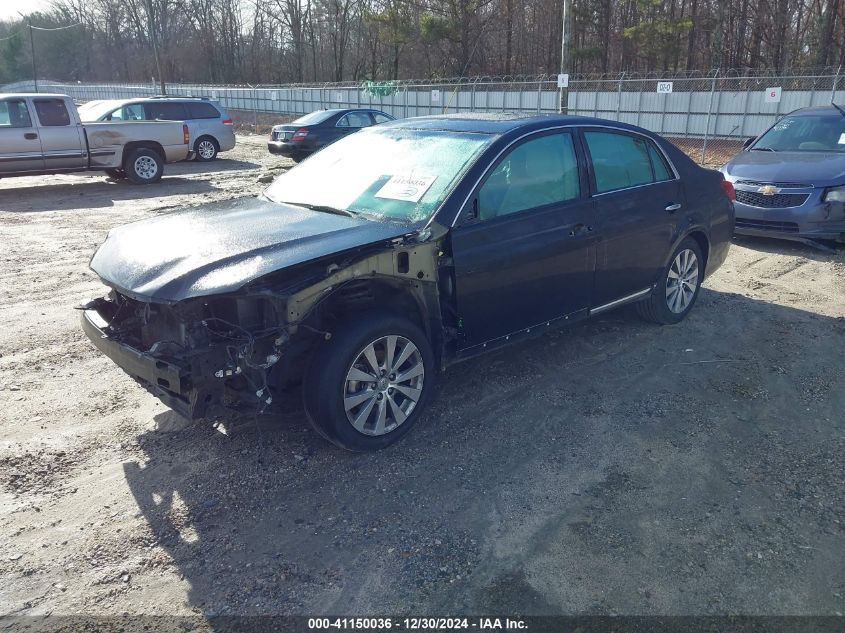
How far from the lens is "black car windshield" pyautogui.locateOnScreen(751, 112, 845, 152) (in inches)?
364

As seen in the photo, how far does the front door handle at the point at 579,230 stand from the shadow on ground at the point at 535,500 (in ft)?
3.37

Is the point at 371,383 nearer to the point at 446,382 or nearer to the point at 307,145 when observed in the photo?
the point at 446,382

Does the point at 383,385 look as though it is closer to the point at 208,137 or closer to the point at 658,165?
the point at 658,165

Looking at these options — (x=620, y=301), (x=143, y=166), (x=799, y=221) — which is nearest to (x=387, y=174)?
(x=620, y=301)

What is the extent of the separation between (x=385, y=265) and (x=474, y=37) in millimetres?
40739

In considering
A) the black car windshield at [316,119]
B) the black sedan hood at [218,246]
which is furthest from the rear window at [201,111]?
the black sedan hood at [218,246]

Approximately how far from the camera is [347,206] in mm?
4375

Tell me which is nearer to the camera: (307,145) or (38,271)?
(38,271)

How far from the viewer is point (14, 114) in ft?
42.2

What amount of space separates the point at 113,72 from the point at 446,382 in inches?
3574

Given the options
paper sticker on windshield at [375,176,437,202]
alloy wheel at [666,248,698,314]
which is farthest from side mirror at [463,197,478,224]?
alloy wheel at [666,248,698,314]

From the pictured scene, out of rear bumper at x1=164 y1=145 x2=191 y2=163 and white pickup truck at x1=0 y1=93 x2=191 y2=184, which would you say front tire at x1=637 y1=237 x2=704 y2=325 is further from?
rear bumper at x1=164 y1=145 x2=191 y2=163

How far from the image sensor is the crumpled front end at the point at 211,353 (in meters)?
3.36

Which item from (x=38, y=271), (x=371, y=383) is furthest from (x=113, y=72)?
(x=371, y=383)
